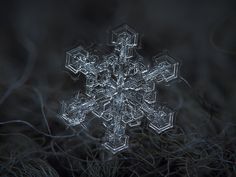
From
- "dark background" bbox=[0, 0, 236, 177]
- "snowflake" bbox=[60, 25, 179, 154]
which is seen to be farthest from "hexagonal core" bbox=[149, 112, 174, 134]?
"dark background" bbox=[0, 0, 236, 177]

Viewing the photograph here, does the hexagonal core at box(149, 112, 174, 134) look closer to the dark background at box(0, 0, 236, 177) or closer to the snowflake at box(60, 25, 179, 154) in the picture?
the snowflake at box(60, 25, 179, 154)

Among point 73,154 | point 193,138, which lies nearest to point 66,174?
point 73,154

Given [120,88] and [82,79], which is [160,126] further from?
[82,79]

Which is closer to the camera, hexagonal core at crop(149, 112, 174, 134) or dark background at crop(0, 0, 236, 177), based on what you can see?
hexagonal core at crop(149, 112, 174, 134)

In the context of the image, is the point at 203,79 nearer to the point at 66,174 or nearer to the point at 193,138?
the point at 193,138

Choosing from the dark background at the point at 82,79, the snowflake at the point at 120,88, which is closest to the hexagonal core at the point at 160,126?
the snowflake at the point at 120,88
